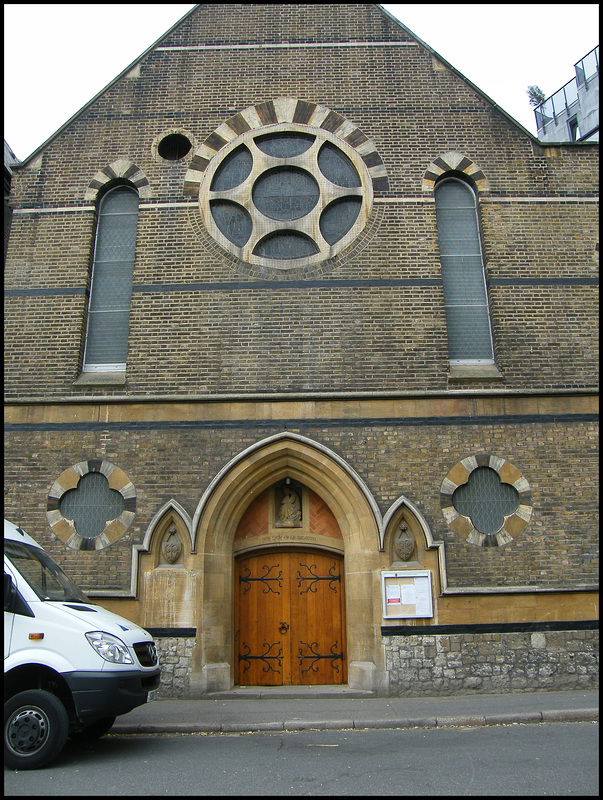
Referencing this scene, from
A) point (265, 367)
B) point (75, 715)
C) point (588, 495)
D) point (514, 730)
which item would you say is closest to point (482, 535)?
point (588, 495)

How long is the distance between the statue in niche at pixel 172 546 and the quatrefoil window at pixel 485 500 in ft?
14.3

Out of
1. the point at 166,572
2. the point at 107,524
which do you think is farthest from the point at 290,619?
the point at 107,524

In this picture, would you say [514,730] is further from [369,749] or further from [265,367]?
[265,367]

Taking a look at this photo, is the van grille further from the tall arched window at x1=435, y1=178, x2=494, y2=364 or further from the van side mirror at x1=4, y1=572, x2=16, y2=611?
the tall arched window at x1=435, y1=178, x2=494, y2=364

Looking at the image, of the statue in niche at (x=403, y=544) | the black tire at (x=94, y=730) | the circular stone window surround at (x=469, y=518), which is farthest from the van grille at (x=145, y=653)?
the circular stone window surround at (x=469, y=518)

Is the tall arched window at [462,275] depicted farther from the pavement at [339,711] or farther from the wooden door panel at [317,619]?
the pavement at [339,711]

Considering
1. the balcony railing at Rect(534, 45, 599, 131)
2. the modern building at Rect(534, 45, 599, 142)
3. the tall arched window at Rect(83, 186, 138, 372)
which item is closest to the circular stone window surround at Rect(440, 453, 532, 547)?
the tall arched window at Rect(83, 186, 138, 372)

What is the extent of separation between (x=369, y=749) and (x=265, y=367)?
20.0ft

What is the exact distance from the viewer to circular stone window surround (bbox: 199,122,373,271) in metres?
11.9

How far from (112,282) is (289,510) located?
204 inches

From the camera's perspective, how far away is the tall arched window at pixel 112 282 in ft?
38.5

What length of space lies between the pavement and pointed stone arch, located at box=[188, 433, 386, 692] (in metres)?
0.55

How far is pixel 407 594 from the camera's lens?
1011 centimetres

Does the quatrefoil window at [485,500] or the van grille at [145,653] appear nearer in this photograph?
the van grille at [145,653]
